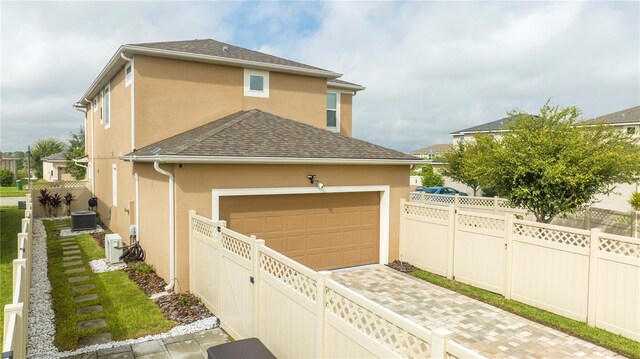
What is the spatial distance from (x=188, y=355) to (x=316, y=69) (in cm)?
1157

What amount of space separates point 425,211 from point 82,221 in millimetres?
14195

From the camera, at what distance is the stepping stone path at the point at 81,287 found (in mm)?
6211

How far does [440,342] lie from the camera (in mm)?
2787

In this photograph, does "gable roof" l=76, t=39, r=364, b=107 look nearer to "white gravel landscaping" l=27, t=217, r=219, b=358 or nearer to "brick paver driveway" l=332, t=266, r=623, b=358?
"white gravel landscaping" l=27, t=217, r=219, b=358

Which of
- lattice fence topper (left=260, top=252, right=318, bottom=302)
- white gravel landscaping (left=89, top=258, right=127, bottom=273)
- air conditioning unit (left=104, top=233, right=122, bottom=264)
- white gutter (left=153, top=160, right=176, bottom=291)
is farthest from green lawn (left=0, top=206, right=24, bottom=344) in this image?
lattice fence topper (left=260, top=252, right=318, bottom=302)

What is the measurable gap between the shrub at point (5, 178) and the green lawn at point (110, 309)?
152 feet

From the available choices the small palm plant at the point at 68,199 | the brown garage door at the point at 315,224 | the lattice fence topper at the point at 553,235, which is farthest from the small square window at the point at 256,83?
the small palm plant at the point at 68,199

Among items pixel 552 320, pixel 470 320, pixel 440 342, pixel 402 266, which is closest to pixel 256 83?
pixel 402 266

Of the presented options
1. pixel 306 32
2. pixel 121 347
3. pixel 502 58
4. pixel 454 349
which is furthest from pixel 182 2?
pixel 502 58

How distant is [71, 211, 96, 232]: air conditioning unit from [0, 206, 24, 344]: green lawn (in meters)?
1.96

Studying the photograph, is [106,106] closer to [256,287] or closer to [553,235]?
[256,287]

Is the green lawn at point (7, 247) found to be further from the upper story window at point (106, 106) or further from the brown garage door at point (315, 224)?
the upper story window at point (106, 106)

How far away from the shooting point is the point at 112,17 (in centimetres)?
1402

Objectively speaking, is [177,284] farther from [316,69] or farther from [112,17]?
[112,17]
